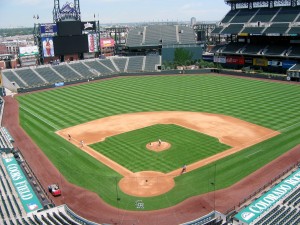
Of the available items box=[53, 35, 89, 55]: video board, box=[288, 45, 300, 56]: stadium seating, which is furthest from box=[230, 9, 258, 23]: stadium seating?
box=[53, 35, 89, 55]: video board

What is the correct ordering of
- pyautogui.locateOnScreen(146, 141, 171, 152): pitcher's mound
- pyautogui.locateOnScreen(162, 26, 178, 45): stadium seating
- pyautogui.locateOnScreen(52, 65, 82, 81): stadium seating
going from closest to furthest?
pyautogui.locateOnScreen(146, 141, 171, 152): pitcher's mound, pyautogui.locateOnScreen(52, 65, 82, 81): stadium seating, pyautogui.locateOnScreen(162, 26, 178, 45): stadium seating

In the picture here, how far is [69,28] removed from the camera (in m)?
105

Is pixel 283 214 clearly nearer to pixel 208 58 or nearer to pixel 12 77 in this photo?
pixel 12 77

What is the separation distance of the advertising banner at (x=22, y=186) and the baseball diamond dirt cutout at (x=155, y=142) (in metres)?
8.65

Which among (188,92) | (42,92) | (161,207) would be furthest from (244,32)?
(161,207)

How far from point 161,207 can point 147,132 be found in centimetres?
2003

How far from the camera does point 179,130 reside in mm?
50031

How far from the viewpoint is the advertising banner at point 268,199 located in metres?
26.8

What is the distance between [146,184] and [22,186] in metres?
12.5

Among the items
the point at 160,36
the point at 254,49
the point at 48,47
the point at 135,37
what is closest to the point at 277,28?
the point at 254,49

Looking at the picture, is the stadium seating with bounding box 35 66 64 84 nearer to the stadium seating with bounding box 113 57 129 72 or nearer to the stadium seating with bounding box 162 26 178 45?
the stadium seating with bounding box 113 57 129 72

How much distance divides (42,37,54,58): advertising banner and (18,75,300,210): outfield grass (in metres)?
20.1

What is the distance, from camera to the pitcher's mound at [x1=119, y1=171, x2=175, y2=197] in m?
33.3

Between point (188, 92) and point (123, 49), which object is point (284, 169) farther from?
point (123, 49)
